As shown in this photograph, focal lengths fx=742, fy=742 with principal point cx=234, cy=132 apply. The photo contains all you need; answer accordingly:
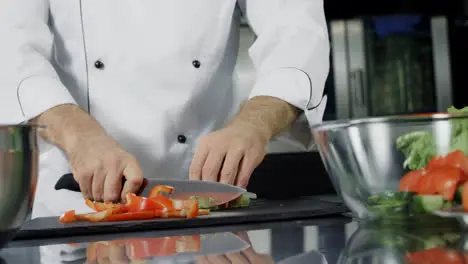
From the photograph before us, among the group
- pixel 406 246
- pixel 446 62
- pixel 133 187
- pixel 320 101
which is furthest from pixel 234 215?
pixel 446 62

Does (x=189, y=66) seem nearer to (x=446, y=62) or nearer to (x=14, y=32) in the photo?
(x=14, y=32)

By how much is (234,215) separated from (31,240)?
228 millimetres

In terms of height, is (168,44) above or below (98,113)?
above

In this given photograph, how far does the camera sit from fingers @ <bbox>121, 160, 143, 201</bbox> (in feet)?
3.09

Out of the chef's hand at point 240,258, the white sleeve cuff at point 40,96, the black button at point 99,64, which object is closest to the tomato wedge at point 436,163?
the chef's hand at point 240,258

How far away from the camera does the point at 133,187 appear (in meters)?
0.95

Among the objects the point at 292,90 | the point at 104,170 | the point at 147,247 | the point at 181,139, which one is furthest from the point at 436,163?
the point at 181,139

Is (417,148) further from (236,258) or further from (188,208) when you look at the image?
(188,208)

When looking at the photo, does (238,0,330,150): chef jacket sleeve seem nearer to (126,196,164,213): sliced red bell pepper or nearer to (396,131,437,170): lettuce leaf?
(126,196,164,213): sliced red bell pepper

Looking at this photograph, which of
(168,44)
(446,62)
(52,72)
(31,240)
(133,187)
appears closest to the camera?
(31,240)

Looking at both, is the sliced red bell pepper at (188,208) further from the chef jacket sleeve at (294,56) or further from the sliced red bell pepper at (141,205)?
the chef jacket sleeve at (294,56)

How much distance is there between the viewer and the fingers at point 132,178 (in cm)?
94

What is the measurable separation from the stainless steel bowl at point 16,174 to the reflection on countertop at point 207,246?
43 millimetres

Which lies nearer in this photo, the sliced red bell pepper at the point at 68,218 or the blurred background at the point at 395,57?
the sliced red bell pepper at the point at 68,218
